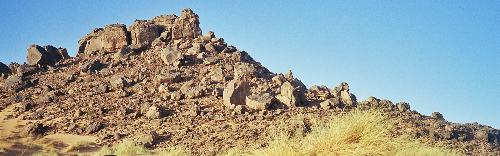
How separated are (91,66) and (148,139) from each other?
11652 millimetres

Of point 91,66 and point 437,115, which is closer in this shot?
point 437,115

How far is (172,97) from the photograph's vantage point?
2180 centimetres

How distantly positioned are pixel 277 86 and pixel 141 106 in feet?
24.5

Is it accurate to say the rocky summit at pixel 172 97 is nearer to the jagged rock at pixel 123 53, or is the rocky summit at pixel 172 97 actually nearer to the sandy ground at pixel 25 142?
the jagged rock at pixel 123 53

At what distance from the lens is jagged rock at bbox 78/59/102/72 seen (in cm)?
2678

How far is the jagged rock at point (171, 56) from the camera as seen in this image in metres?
26.1

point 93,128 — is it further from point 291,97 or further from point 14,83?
point 14,83

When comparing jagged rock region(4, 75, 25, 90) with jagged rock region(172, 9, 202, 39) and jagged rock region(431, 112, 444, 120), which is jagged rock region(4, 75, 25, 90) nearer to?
jagged rock region(172, 9, 202, 39)

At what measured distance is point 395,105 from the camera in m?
24.4

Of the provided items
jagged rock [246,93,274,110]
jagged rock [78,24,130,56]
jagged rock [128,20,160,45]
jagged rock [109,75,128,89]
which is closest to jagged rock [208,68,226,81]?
jagged rock [246,93,274,110]

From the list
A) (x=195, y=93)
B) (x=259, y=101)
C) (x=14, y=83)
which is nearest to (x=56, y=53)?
(x=14, y=83)

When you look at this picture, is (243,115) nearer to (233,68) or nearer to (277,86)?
(277,86)

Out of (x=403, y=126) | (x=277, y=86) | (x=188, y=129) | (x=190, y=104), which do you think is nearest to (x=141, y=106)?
(x=190, y=104)

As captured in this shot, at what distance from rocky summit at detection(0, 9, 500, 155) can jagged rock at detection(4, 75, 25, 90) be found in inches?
3.1
